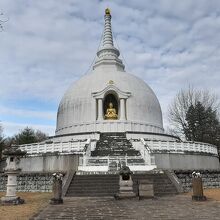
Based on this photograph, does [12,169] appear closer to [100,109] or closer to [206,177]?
[206,177]

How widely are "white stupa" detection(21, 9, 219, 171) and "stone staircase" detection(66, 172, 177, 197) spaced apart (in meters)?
2.63

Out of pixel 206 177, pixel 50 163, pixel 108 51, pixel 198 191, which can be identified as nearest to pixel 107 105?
pixel 108 51

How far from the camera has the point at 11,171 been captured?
45.6 feet

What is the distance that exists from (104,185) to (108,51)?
25.1 metres

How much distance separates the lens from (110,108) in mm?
31734

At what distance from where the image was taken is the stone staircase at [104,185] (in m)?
14.6

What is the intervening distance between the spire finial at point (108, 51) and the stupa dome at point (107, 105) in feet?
6.38

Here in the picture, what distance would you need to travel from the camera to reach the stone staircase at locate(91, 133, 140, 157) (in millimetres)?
21844

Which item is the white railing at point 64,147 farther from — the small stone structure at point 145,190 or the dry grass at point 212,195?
the dry grass at point 212,195

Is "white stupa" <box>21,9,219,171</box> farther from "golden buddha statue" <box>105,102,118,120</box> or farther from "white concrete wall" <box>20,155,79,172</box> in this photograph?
"white concrete wall" <box>20,155,79,172</box>

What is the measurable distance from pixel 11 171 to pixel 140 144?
11.3 meters

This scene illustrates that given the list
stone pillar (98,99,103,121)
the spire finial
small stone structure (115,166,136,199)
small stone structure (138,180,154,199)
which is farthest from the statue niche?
small stone structure (138,180,154,199)

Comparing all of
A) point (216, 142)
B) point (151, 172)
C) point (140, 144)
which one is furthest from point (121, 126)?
point (216, 142)

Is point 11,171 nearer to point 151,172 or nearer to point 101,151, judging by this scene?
point 151,172
